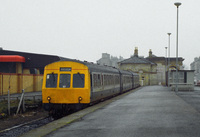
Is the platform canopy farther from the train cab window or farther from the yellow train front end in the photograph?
the train cab window

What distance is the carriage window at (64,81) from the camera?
15008 millimetres

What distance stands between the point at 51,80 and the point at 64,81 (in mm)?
668

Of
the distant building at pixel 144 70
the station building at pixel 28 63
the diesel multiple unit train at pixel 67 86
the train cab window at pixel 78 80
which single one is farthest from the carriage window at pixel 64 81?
the distant building at pixel 144 70

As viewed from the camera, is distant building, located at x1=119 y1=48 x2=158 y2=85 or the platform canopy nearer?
the platform canopy

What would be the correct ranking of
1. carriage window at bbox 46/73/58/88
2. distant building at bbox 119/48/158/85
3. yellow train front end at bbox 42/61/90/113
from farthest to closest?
distant building at bbox 119/48/158/85, carriage window at bbox 46/73/58/88, yellow train front end at bbox 42/61/90/113

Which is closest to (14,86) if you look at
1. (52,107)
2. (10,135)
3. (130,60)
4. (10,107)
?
(10,107)

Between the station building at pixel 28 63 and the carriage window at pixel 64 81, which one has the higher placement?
the station building at pixel 28 63

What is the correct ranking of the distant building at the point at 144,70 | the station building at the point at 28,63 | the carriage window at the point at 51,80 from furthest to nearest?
the distant building at the point at 144,70
the station building at the point at 28,63
the carriage window at the point at 51,80

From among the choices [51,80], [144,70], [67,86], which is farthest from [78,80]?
A: [144,70]

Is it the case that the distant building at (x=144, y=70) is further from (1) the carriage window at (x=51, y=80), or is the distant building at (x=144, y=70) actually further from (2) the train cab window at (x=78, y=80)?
(1) the carriage window at (x=51, y=80)

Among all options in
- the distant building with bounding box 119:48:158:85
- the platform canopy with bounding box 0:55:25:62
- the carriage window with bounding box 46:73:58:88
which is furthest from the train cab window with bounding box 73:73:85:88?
the distant building with bounding box 119:48:158:85

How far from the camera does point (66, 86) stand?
14969 mm

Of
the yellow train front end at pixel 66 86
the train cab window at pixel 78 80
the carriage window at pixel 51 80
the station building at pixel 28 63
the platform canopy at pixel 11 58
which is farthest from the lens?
the platform canopy at pixel 11 58

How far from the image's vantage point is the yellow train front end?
1480 centimetres
